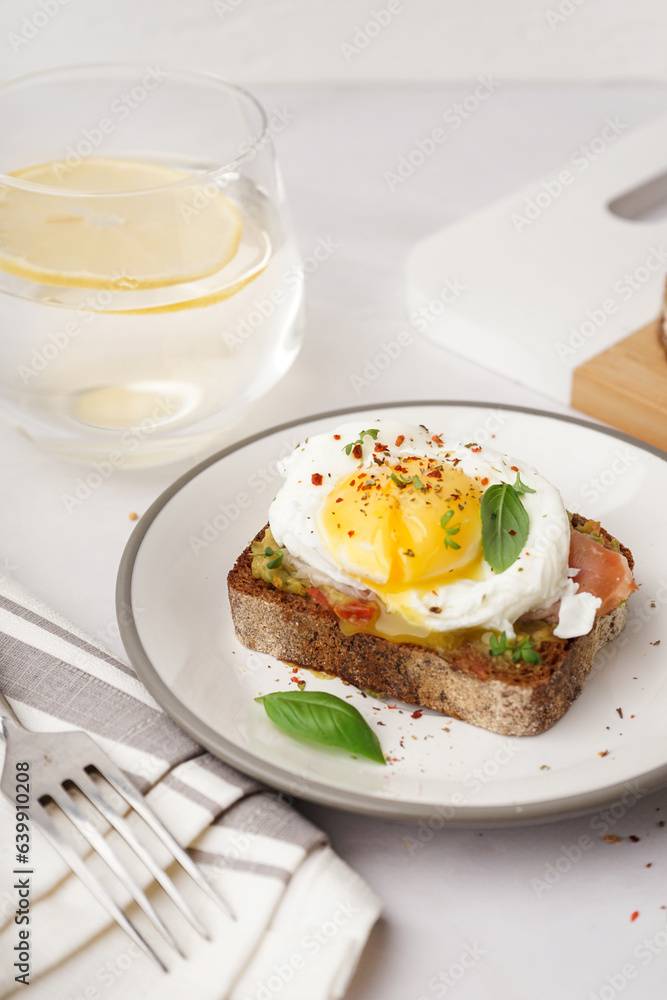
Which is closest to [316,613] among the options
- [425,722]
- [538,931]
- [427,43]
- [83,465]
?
[425,722]

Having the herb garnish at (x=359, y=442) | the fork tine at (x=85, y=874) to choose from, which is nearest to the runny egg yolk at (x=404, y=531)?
the herb garnish at (x=359, y=442)

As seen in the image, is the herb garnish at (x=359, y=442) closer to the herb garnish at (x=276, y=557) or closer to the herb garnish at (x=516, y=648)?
the herb garnish at (x=276, y=557)

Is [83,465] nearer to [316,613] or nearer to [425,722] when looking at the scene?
[316,613]

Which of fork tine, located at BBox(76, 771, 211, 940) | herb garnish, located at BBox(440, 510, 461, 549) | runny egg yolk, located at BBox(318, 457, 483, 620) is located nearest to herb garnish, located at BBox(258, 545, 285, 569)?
runny egg yolk, located at BBox(318, 457, 483, 620)

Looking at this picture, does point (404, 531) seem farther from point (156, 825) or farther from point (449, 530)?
point (156, 825)

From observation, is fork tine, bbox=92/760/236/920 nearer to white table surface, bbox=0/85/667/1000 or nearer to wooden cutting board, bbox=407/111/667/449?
white table surface, bbox=0/85/667/1000
